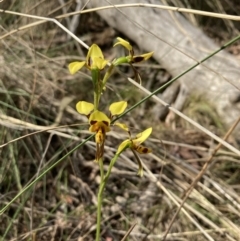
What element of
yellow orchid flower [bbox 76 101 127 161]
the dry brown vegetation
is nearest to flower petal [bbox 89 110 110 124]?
yellow orchid flower [bbox 76 101 127 161]

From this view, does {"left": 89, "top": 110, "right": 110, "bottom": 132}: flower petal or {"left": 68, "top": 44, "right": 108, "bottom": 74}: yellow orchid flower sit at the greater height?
{"left": 68, "top": 44, "right": 108, "bottom": 74}: yellow orchid flower

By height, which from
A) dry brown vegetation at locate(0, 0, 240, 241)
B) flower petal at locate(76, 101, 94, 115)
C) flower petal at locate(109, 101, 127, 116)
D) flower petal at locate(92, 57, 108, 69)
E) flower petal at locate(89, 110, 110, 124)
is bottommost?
dry brown vegetation at locate(0, 0, 240, 241)

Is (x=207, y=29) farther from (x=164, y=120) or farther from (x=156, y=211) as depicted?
(x=156, y=211)

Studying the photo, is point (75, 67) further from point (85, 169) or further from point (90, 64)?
point (85, 169)

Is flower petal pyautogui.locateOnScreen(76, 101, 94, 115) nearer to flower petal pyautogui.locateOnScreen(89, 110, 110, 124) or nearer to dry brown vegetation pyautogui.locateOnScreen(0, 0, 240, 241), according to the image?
flower petal pyautogui.locateOnScreen(89, 110, 110, 124)

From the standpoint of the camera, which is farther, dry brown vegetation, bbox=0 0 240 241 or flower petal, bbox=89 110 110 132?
dry brown vegetation, bbox=0 0 240 241

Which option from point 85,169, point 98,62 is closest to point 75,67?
point 98,62

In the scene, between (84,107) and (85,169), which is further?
(85,169)

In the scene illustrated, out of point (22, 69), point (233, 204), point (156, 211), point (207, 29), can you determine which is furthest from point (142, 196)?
point (207, 29)
